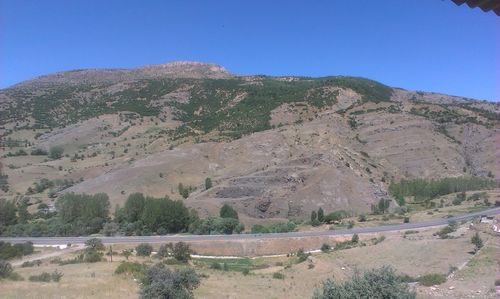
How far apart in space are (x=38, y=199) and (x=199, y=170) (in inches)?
1472

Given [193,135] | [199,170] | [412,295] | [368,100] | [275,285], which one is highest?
[368,100]

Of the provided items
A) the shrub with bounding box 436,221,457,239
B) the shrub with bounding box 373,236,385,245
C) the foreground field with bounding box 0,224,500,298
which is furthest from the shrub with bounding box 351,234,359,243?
the shrub with bounding box 436,221,457,239

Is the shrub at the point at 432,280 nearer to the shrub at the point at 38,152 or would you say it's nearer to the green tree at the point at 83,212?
the green tree at the point at 83,212

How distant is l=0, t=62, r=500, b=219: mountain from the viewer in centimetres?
9937

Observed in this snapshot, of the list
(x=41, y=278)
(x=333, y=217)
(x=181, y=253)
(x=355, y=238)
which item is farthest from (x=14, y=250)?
(x=333, y=217)

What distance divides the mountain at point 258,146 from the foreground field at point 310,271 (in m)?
39.4

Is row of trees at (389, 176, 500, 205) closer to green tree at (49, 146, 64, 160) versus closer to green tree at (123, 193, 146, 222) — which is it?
green tree at (123, 193, 146, 222)

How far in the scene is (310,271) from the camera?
151 feet

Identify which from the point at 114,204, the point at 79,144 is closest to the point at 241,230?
the point at 114,204

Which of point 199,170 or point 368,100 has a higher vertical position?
point 368,100

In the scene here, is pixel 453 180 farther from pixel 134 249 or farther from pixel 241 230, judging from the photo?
pixel 134 249

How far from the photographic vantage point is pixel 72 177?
130 meters

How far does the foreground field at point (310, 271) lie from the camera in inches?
1196

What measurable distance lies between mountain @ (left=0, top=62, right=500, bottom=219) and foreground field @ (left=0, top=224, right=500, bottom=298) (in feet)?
129
